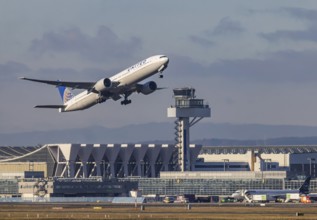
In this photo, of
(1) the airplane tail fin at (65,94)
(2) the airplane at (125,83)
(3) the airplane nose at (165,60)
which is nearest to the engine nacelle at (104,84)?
(2) the airplane at (125,83)

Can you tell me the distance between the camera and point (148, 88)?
501 feet

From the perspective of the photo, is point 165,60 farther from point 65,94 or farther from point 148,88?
point 65,94

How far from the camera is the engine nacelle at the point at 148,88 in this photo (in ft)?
502

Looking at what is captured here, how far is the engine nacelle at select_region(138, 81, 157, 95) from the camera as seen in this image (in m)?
153

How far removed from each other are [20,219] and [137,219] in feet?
45.2

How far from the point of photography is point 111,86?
499 feet

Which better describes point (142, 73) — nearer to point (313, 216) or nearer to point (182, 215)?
point (182, 215)

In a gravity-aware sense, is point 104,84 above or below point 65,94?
below

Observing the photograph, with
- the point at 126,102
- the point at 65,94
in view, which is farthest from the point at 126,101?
the point at 65,94

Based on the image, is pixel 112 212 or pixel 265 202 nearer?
pixel 112 212

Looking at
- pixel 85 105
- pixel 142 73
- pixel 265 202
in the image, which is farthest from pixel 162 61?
pixel 265 202

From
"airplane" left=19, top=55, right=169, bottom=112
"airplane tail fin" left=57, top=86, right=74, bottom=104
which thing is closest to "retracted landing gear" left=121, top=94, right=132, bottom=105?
"airplane" left=19, top=55, right=169, bottom=112

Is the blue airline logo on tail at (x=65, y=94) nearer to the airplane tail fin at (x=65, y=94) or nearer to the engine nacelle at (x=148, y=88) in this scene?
the airplane tail fin at (x=65, y=94)

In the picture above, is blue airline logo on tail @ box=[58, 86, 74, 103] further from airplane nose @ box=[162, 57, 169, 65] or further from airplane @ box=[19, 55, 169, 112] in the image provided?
airplane nose @ box=[162, 57, 169, 65]
